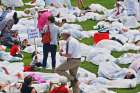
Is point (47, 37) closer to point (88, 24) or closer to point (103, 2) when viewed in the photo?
point (88, 24)

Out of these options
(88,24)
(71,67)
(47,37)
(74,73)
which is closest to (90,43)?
(88,24)

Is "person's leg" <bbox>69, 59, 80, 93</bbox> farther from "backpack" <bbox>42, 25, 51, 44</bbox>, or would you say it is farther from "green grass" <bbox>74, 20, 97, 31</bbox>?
"green grass" <bbox>74, 20, 97, 31</bbox>

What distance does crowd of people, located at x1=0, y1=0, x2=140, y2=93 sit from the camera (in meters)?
18.5

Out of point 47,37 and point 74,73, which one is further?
point 47,37

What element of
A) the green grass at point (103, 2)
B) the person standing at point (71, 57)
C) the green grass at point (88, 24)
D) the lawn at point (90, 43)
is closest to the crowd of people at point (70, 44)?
the person standing at point (71, 57)

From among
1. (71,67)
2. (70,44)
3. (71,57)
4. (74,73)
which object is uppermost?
(70,44)

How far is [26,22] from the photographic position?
30.3 metres

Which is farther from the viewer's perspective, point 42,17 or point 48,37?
point 42,17

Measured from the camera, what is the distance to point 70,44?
1831cm

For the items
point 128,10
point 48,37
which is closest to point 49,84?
point 48,37

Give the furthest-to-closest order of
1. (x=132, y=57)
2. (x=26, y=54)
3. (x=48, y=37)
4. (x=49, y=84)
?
(x=26, y=54)
(x=132, y=57)
(x=48, y=37)
(x=49, y=84)

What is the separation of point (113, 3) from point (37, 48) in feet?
45.5

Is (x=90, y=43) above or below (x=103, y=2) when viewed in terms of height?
below

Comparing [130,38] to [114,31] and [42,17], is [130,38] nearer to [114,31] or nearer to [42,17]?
[114,31]
